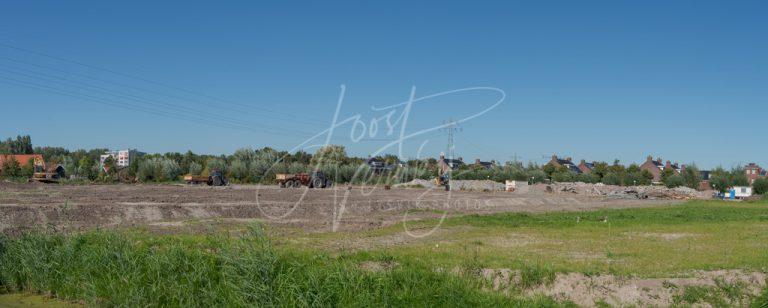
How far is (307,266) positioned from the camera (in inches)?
467

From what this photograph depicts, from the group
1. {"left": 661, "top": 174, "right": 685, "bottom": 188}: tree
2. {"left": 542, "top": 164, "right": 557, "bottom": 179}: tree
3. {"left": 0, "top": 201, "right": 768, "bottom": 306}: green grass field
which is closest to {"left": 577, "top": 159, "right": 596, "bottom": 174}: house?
{"left": 542, "top": 164, "right": 557, "bottom": 179}: tree

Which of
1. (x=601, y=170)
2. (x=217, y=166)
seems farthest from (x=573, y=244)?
(x=601, y=170)

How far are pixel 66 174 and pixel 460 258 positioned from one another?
6939 cm

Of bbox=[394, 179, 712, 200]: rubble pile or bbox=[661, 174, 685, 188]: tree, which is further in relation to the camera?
bbox=[661, 174, 685, 188]: tree

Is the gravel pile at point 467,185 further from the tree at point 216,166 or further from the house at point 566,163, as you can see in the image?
the house at point 566,163

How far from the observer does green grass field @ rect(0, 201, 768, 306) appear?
36.0ft

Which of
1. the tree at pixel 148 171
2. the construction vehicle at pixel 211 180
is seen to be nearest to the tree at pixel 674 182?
the construction vehicle at pixel 211 180

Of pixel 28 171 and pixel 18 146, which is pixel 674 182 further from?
pixel 18 146

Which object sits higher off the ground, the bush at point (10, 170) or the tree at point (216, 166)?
the tree at point (216, 166)

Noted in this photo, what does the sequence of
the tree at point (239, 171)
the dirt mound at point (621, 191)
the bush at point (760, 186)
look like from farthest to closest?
the bush at point (760, 186) < the tree at point (239, 171) < the dirt mound at point (621, 191)

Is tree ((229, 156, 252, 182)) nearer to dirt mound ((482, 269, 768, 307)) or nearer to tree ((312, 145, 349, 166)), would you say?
tree ((312, 145, 349, 166))

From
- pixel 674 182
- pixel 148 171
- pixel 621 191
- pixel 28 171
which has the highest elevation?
pixel 148 171

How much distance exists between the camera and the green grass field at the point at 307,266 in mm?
10977

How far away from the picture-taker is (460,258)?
1416 cm
